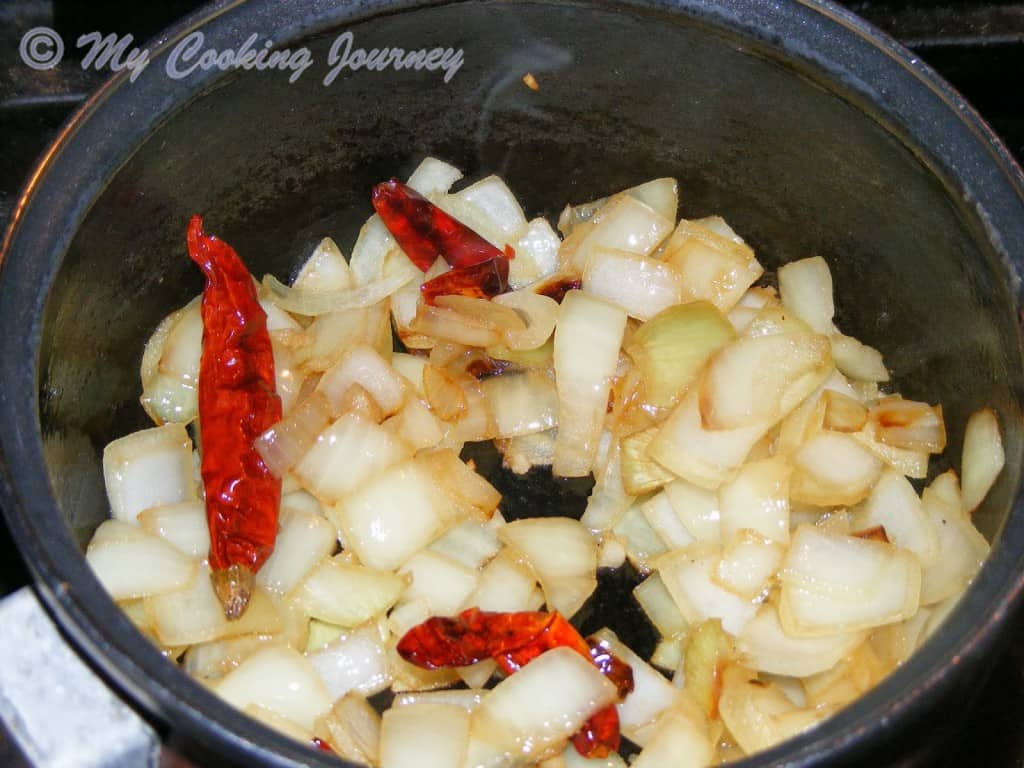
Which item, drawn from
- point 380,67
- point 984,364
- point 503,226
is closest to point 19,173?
point 380,67

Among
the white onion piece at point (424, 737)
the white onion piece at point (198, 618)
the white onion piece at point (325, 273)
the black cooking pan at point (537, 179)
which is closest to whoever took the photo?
the black cooking pan at point (537, 179)

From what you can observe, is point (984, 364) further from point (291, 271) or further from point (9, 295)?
point (9, 295)

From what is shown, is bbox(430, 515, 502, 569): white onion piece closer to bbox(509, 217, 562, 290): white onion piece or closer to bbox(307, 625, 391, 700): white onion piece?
bbox(307, 625, 391, 700): white onion piece

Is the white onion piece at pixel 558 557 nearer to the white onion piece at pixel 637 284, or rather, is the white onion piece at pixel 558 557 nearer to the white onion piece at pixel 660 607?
the white onion piece at pixel 660 607

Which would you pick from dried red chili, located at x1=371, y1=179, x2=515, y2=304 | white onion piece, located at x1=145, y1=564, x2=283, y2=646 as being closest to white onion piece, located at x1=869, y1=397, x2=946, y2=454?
dried red chili, located at x1=371, y1=179, x2=515, y2=304

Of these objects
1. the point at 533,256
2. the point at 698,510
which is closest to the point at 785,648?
the point at 698,510

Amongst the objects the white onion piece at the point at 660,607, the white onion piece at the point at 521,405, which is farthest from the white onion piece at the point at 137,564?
the white onion piece at the point at 660,607
